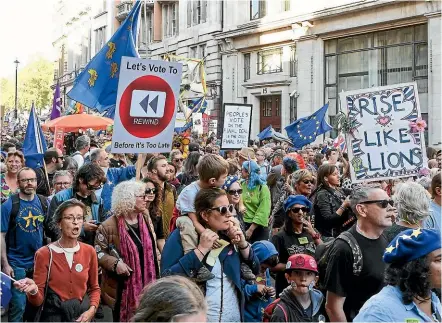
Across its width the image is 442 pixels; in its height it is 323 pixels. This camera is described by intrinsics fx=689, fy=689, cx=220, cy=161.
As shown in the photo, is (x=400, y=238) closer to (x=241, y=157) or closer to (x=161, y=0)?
(x=241, y=157)

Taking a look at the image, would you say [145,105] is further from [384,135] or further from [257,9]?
[257,9]

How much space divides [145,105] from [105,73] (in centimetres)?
425

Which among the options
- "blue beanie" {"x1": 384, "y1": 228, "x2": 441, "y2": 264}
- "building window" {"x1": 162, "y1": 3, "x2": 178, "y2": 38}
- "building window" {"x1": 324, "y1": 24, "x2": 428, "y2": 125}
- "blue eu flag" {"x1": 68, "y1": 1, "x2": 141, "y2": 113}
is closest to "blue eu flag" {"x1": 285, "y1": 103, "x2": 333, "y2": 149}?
"building window" {"x1": 324, "y1": 24, "x2": 428, "y2": 125}

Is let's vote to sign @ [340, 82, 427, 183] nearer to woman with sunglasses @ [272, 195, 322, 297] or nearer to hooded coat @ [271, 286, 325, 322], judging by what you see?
woman with sunglasses @ [272, 195, 322, 297]

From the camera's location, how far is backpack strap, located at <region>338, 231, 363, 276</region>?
443 cm

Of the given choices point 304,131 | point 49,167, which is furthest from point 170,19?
point 49,167

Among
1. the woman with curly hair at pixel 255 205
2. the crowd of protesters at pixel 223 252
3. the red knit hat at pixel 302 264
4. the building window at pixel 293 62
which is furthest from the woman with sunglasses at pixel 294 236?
the building window at pixel 293 62

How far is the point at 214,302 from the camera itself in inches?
180

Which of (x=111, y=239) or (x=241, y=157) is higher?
(x=241, y=157)

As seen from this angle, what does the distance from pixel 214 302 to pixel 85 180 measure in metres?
2.70

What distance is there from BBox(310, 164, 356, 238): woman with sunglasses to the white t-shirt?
2.54 metres

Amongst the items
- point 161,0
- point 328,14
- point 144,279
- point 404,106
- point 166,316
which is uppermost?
point 161,0

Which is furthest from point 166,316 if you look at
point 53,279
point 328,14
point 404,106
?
point 328,14

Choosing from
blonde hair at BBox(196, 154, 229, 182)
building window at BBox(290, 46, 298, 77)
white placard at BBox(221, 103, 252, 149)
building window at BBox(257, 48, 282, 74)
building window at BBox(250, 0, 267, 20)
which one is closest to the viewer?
blonde hair at BBox(196, 154, 229, 182)
